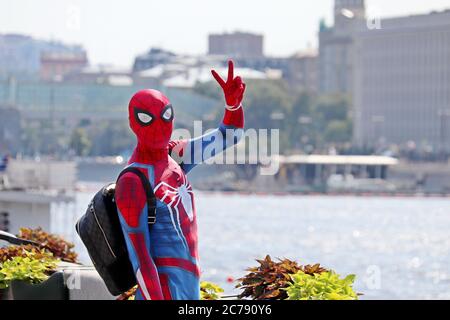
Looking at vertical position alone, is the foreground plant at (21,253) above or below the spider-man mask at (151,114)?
below

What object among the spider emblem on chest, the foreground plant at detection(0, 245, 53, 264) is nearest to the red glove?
the spider emblem on chest

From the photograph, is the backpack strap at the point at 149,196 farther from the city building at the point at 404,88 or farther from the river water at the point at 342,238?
the city building at the point at 404,88

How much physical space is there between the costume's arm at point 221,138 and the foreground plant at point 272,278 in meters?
0.76

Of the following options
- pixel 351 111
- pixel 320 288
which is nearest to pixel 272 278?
pixel 320 288

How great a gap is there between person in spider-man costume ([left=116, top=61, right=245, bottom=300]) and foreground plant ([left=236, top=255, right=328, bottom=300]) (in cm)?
80

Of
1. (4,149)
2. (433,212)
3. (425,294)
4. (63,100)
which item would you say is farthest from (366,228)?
(63,100)

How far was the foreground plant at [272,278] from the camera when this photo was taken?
908 cm

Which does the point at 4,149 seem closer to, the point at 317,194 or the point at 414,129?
the point at 317,194

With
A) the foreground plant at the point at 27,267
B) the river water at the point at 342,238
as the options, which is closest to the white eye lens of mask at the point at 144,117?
the foreground plant at the point at 27,267

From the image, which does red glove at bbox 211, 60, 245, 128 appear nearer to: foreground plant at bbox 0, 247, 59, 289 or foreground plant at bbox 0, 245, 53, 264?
foreground plant at bbox 0, 247, 59, 289

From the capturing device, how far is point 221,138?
29.7 feet

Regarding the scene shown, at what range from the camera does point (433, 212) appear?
4902 inches

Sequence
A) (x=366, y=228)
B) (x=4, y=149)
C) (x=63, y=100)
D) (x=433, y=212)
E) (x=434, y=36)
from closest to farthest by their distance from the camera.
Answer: (x=366, y=228) < (x=433, y=212) < (x=4, y=149) < (x=434, y=36) < (x=63, y=100)
